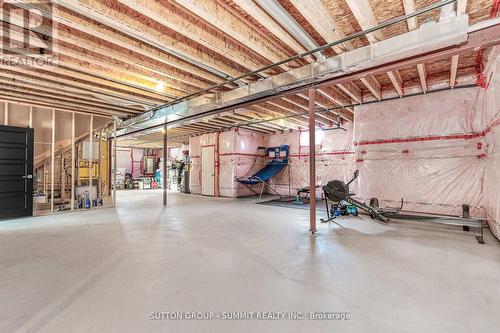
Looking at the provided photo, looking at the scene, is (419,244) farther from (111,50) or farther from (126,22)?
(111,50)

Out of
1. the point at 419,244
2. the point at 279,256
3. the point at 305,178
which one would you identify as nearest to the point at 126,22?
the point at 279,256

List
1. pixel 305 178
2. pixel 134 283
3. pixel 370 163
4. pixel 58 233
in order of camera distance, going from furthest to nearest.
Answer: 1. pixel 305 178
2. pixel 370 163
3. pixel 58 233
4. pixel 134 283

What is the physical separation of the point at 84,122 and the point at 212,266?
20.9 feet

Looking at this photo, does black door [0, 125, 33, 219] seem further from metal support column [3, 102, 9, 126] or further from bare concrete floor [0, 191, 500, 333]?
bare concrete floor [0, 191, 500, 333]

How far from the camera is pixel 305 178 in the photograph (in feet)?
30.5

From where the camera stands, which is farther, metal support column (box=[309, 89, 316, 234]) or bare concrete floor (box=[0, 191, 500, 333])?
metal support column (box=[309, 89, 316, 234])
